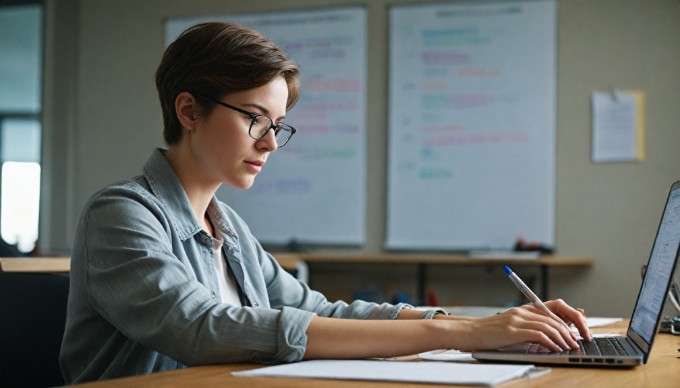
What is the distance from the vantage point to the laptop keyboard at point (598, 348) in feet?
3.90

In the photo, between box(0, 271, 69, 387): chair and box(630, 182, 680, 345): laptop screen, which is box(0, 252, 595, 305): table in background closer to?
box(0, 271, 69, 387): chair

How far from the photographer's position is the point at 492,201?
15.1ft

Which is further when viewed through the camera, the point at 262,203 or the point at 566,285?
the point at 262,203

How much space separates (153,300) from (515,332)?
497mm

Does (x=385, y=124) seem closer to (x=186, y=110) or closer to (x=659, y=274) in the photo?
(x=186, y=110)

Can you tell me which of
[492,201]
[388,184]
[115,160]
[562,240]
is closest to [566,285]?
[562,240]

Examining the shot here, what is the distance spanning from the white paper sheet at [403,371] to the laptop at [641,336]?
0.31ft

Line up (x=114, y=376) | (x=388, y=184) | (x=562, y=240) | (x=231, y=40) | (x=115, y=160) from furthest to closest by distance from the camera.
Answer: (x=115, y=160)
(x=388, y=184)
(x=562, y=240)
(x=231, y=40)
(x=114, y=376)

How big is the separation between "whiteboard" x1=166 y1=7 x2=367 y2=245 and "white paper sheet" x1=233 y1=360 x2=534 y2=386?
12.3ft

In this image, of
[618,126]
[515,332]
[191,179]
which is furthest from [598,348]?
[618,126]

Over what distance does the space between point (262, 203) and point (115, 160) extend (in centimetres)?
112

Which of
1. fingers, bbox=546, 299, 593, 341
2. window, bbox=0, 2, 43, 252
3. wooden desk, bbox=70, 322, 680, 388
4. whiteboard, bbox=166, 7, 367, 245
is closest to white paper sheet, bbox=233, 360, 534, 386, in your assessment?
wooden desk, bbox=70, 322, 680, 388

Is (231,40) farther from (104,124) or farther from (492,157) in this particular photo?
(104,124)

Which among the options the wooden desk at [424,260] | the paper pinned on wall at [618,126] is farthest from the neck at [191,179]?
the paper pinned on wall at [618,126]
